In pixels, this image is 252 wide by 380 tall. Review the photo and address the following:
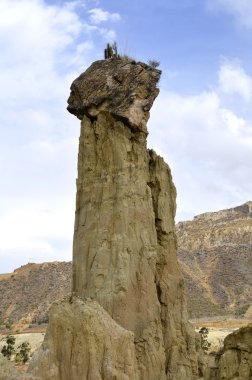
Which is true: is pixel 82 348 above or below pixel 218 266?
below

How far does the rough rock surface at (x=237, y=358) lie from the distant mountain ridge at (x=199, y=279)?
65.8m

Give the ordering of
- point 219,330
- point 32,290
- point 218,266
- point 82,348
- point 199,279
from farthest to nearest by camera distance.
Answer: point 218,266
point 199,279
point 32,290
point 219,330
point 82,348

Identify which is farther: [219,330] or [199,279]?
[199,279]

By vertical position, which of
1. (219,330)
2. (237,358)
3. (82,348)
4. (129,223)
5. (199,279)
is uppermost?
(199,279)

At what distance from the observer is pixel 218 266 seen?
100 metres

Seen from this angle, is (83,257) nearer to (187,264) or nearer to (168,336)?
(168,336)

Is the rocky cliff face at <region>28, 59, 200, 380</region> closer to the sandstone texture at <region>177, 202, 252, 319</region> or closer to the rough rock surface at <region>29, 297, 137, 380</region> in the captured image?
the rough rock surface at <region>29, 297, 137, 380</region>

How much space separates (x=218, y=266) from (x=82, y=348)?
3546 inches

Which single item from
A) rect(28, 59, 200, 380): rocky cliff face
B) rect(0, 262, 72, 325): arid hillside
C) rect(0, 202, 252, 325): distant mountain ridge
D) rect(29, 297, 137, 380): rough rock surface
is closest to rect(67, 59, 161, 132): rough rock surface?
rect(28, 59, 200, 380): rocky cliff face

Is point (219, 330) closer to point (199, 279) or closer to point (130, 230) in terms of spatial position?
point (199, 279)

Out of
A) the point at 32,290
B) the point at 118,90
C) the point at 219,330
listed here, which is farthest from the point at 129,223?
the point at 32,290

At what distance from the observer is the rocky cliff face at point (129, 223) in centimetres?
1772

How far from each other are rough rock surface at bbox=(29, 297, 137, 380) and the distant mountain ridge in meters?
66.4

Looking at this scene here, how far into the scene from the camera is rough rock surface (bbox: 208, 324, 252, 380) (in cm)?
1361
